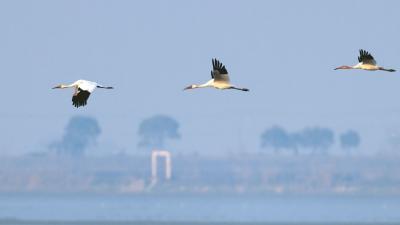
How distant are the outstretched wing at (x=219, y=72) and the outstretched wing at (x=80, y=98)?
346 centimetres

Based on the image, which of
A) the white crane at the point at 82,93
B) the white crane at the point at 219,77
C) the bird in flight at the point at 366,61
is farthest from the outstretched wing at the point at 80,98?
the bird in flight at the point at 366,61

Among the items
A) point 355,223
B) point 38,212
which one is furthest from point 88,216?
point 355,223

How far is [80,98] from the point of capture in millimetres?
42219

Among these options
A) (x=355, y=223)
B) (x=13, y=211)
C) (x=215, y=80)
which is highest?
(x=13, y=211)

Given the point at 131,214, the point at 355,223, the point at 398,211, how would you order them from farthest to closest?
the point at 398,211 < the point at 131,214 < the point at 355,223

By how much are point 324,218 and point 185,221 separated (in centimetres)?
1168

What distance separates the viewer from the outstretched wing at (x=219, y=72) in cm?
4388

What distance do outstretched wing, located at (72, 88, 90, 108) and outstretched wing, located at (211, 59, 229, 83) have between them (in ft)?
11.3

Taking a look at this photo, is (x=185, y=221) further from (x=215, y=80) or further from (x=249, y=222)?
(x=215, y=80)

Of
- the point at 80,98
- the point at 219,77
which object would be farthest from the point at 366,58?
the point at 80,98

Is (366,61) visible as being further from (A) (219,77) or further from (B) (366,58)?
(A) (219,77)

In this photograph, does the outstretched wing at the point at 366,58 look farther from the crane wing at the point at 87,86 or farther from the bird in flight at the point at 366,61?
the crane wing at the point at 87,86

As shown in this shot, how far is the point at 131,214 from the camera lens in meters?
118

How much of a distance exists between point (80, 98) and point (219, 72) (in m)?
3.87
